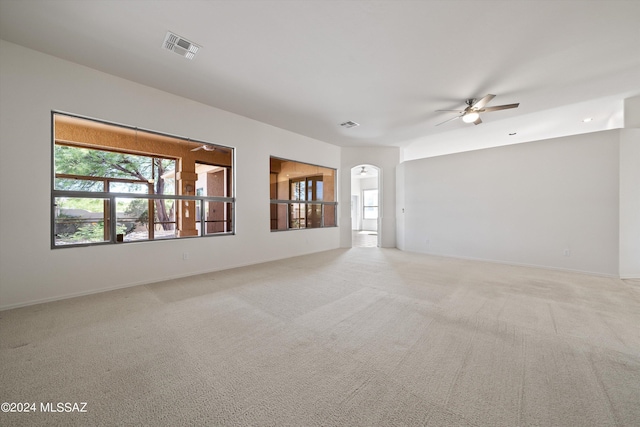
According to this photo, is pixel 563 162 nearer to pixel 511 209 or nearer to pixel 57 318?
pixel 511 209

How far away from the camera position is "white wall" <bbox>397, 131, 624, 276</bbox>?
4207 mm

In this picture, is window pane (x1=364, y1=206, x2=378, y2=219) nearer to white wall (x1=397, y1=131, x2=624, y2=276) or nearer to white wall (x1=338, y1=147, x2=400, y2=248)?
white wall (x1=338, y1=147, x2=400, y2=248)

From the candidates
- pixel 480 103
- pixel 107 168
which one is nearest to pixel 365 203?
pixel 480 103

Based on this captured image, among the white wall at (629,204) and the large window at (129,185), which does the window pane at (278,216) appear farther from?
the white wall at (629,204)

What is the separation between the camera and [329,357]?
1819 mm

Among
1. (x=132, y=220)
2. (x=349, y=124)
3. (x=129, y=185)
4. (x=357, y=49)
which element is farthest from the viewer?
(x=349, y=124)

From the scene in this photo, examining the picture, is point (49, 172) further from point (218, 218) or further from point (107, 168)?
point (218, 218)

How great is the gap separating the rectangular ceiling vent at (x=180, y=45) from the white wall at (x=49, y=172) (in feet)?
4.34

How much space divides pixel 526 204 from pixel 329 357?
215 inches

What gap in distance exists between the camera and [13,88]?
273 cm

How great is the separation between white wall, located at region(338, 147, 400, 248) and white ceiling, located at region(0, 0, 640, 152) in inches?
109

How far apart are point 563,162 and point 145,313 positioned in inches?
287

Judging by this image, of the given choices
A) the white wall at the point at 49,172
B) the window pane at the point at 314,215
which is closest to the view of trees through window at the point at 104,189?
the white wall at the point at 49,172

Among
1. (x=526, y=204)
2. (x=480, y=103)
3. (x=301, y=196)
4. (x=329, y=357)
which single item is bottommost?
(x=329, y=357)
